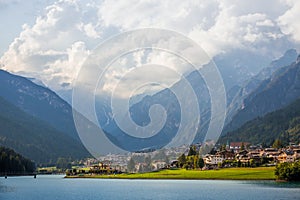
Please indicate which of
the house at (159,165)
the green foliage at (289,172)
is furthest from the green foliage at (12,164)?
the green foliage at (289,172)

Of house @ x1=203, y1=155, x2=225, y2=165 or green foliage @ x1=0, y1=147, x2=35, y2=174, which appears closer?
green foliage @ x1=0, y1=147, x2=35, y2=174

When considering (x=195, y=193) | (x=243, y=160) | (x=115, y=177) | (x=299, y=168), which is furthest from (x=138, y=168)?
(x=195, y=193)

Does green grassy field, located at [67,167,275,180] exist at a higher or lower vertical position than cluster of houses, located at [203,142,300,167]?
lower

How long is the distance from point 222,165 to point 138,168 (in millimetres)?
24175

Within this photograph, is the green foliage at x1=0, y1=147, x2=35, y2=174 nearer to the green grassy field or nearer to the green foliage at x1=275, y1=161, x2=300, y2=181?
the green grassy field

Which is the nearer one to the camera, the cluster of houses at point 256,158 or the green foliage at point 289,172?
the green foliage at point 289,172

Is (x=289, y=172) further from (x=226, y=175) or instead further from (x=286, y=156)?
(x=286, y=156)

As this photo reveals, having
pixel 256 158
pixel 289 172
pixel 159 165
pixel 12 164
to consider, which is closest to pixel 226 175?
pixel 289 172

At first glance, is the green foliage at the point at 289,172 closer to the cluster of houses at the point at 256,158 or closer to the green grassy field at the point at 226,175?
the green grassy field at the point at 226,175

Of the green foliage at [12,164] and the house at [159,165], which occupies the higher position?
the green foliage at [12,164]

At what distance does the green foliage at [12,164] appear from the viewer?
476 feet

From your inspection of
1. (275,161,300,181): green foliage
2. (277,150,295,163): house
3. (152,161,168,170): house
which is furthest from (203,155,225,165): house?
(275,161,300,181): green foliage

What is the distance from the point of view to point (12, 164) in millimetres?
151125

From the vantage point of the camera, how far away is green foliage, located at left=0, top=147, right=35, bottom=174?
476 ft
